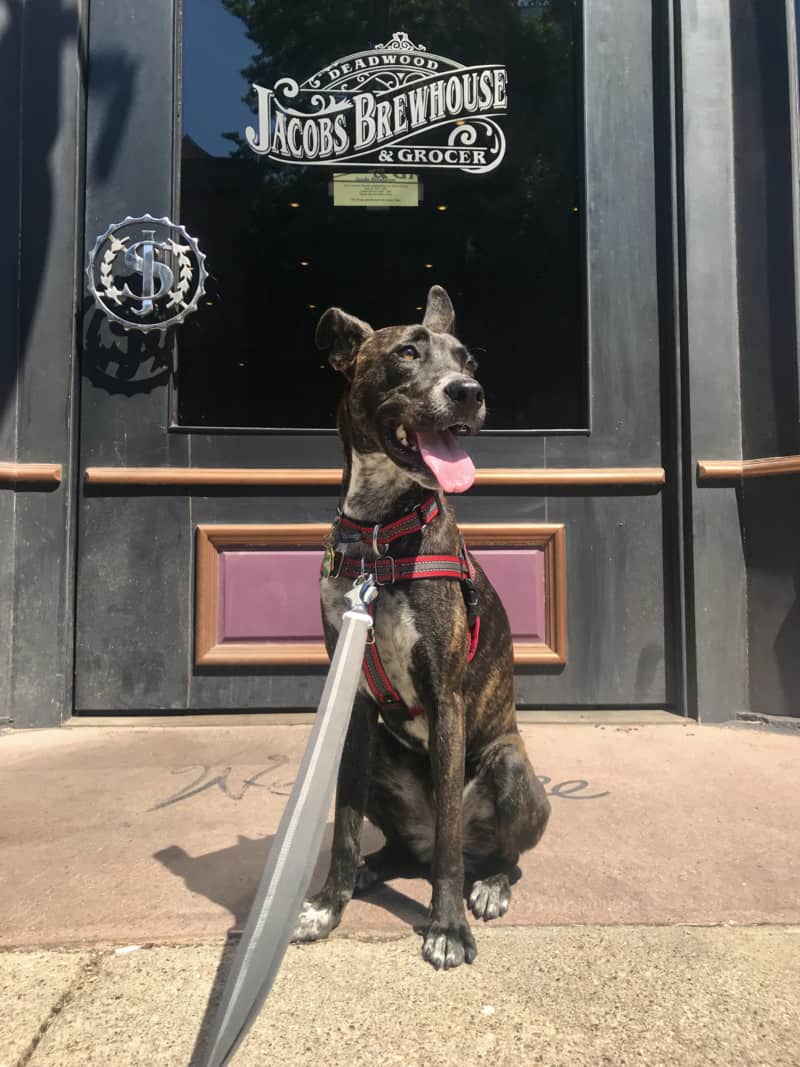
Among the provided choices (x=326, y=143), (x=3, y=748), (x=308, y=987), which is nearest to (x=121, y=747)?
(x=3, y=748)

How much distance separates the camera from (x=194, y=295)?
452 cm

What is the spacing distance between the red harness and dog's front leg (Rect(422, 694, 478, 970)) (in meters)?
0.14

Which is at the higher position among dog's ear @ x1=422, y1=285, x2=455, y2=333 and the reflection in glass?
the reflection in glass

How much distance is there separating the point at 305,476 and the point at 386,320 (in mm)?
1214

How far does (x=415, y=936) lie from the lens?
1.95 m

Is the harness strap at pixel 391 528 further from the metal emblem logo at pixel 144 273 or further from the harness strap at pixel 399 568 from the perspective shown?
the metal emblem logo at pixel 144 273

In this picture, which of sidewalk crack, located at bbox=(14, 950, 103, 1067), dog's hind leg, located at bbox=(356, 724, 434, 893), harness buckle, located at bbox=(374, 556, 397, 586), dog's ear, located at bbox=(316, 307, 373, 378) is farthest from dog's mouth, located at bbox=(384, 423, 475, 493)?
sidewalk crack, located at bbox=(14, 950, 103, 1067)

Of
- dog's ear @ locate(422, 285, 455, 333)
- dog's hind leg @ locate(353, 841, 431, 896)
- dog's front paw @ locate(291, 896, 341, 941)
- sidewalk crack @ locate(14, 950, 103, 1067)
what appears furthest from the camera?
dog's ear @ locate(422, 285, 455, 333)

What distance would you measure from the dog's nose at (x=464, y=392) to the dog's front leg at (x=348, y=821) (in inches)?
37.4

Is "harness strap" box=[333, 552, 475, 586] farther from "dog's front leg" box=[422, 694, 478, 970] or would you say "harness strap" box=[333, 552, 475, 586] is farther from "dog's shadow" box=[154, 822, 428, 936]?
"dog's shadow" box=[154, 822, 428, 936]

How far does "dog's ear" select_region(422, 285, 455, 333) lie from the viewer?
2607 millimetres

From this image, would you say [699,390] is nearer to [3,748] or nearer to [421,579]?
[421,579]

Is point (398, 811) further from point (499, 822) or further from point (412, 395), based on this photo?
point (412, 395)

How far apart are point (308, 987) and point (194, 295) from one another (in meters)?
4.00
